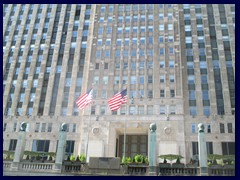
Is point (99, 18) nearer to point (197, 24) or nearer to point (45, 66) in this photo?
point (45, 66)

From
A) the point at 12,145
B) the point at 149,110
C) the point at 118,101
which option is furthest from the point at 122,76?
the point at 12,145

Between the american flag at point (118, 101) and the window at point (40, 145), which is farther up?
the american flag at point (118, 101)

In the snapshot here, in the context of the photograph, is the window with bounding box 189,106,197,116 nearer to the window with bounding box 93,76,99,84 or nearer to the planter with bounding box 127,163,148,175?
the window with bounding box 93,76,99,84

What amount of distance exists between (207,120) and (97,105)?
71.6ft

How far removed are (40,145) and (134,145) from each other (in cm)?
1875

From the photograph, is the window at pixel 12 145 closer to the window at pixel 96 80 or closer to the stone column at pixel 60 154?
the window at pixel 96 80

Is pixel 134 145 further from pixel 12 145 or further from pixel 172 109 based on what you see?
pixel 12 145

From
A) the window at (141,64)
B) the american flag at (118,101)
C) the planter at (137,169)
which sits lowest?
the planter at (137,169)

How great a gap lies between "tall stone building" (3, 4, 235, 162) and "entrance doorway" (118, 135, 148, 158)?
0.21 meters

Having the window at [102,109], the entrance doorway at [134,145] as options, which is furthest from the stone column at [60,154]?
the entrance doorway at [134,145]

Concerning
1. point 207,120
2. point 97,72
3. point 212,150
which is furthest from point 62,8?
point 212,150

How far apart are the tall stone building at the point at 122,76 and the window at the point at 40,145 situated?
0.66ft

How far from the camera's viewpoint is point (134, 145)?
56.3 m

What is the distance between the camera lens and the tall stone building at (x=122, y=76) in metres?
53.6
